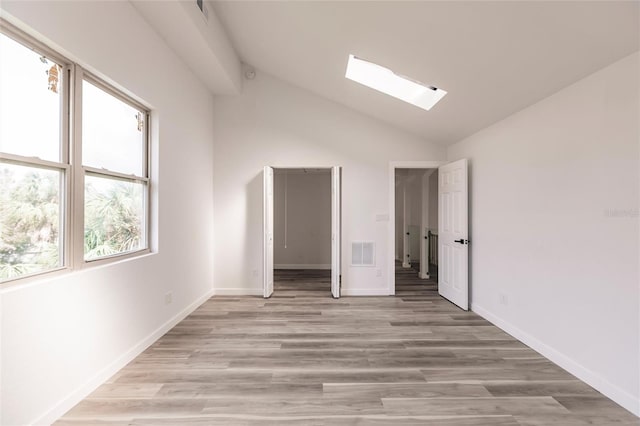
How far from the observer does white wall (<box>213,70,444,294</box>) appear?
14.7 ft

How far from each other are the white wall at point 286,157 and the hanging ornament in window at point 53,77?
2.57 metres

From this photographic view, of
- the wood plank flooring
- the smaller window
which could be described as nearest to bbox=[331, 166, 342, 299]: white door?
the wood plank flooring

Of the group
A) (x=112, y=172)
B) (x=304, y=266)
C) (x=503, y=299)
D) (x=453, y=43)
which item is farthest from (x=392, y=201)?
(x=112, y=172)

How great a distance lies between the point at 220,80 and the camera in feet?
12.9

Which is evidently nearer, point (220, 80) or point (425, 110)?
point (425, 110)

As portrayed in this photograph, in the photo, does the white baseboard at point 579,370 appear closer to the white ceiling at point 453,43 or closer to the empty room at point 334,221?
the empty room at point 334,221

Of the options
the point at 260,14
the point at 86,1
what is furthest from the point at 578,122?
the point at 86,1

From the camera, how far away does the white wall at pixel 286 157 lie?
14.7ft

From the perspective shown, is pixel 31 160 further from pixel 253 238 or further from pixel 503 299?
pixel 503 299

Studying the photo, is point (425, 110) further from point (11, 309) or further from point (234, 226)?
point (11, 309)

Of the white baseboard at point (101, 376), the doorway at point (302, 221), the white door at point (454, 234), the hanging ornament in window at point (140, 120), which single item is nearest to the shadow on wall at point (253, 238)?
the white baseboard at point (101, 376)

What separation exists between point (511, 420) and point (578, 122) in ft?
7.62

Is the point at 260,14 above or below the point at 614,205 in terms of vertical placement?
above

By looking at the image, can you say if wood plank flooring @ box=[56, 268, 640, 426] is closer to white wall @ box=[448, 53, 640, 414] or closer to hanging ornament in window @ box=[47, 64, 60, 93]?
white wall @ box=[448, 53, 640, 414]
